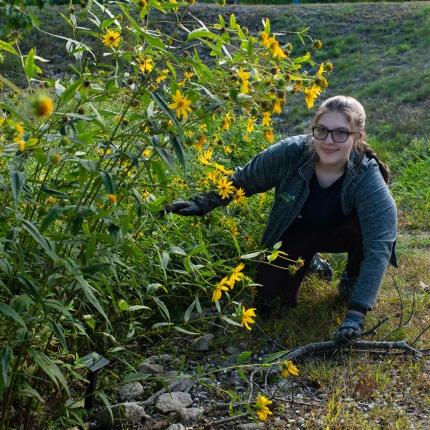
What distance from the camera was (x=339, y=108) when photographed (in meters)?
3.06

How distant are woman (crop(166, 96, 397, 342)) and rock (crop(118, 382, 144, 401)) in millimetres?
653

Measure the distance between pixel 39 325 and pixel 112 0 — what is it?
86 cm

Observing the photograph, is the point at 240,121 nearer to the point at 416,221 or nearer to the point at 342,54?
the point at 416,221

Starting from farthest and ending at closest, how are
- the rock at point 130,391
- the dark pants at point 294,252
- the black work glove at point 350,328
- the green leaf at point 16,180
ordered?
the dark pants at point 294,252 < the black work glove at point 350,328 < the rock at point 130,391 < the green leaf at point 16,180

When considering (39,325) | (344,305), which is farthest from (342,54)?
(39,325)

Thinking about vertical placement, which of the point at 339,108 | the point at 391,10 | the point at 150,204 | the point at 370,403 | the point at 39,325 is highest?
the point at 391,10

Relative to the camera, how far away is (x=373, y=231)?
3049mm

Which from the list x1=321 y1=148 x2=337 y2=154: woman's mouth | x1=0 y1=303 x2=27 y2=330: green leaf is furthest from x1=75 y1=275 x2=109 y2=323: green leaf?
x1=321 y1=148 x2=337 y2=154: woman's mouth

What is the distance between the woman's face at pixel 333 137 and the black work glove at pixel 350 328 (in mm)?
616

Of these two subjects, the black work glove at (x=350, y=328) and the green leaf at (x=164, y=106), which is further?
the black work glove at (x=350, y=328)

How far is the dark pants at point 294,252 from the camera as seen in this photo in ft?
10.9

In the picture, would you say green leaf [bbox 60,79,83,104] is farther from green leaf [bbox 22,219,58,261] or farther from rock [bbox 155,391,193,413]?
rock [bbox 155,391,193,413]

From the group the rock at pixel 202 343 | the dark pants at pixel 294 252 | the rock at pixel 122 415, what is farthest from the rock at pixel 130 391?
the dark pants at pixel 294 252

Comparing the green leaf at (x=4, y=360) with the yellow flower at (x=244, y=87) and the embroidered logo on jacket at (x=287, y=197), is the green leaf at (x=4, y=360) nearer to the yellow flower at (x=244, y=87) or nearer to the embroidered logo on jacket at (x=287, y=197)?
the yellow flower at (x=244, y=87)
